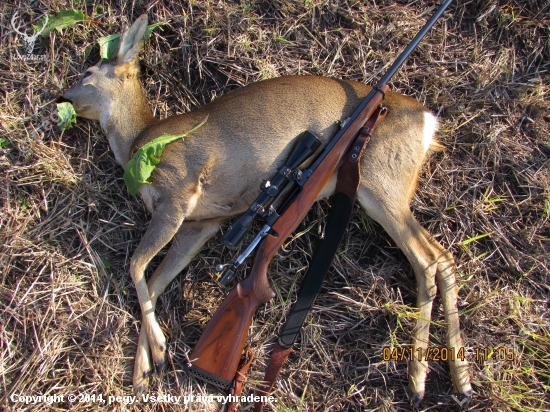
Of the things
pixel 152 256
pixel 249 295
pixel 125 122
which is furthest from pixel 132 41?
pixel 249 295

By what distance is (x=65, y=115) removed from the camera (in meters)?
3.87

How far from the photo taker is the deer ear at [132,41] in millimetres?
3811

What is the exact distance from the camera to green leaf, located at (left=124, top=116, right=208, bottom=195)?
344 cm

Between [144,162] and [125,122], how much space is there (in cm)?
67

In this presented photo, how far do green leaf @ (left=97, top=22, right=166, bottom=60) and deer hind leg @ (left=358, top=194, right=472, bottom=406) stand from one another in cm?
261

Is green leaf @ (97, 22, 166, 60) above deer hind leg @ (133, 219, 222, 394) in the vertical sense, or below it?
above

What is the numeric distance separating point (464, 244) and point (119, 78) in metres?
3.70

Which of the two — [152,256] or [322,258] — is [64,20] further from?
[322,258]

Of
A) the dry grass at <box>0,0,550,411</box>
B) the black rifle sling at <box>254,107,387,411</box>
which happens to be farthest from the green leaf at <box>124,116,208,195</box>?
the black rifle sling at <box>254,107,387,411</box>

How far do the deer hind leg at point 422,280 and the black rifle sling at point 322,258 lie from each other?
0.52 ft

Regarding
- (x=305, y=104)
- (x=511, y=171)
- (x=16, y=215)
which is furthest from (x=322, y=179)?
(x=16, y=215)

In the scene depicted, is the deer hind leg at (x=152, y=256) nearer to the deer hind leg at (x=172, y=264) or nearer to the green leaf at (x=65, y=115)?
the deer hind leg at (x=172, y=264)

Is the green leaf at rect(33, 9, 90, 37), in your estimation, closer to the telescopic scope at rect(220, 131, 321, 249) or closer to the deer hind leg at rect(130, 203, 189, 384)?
the deer hind leg at rect(130, 203, 189, 384)

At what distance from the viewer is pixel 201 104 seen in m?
4.14
